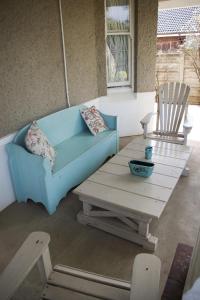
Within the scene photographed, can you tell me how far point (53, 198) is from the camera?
→ 228 centimetres

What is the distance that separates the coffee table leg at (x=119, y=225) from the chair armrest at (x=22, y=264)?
0.86 meters

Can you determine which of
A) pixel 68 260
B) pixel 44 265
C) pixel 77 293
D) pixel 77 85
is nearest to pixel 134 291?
pixel 77 293

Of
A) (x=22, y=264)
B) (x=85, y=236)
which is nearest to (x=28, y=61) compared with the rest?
(x=85, y=236)

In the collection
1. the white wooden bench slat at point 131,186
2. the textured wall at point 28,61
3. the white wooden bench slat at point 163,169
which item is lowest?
the white wooden bench slat at point 131,186

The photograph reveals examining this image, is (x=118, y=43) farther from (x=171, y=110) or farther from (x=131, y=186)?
(x=131, y=186)

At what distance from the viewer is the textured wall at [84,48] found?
3.09 m

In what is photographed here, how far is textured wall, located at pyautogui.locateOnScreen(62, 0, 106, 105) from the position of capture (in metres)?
3.09

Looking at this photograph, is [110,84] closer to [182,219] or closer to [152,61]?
[152,61]

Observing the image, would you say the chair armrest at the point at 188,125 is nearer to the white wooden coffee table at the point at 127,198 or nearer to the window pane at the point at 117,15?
the white wooden coffee table at the point at 127,198

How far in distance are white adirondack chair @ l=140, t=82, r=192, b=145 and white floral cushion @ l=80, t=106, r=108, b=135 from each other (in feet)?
1.84

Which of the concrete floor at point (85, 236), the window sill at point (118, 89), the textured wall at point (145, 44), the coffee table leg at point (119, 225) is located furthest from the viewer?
the window sill at point (118, 89)

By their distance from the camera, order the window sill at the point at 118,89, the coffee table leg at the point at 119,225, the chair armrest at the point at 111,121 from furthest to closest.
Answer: the window sill at the point at 118,89 → the chair armrest at the point at 111,121 → the coffee table leg at the point at 119,225

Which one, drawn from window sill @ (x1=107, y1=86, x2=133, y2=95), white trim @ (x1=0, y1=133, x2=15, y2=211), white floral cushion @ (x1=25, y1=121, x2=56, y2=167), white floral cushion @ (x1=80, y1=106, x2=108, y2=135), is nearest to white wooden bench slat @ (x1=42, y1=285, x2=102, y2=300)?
white floral cushion @ (x1=25, y1=121, x2=56, y2=167)

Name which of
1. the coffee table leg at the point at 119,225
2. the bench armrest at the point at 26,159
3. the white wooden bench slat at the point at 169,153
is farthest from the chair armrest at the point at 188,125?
the bench armrest at the point at 26,159
